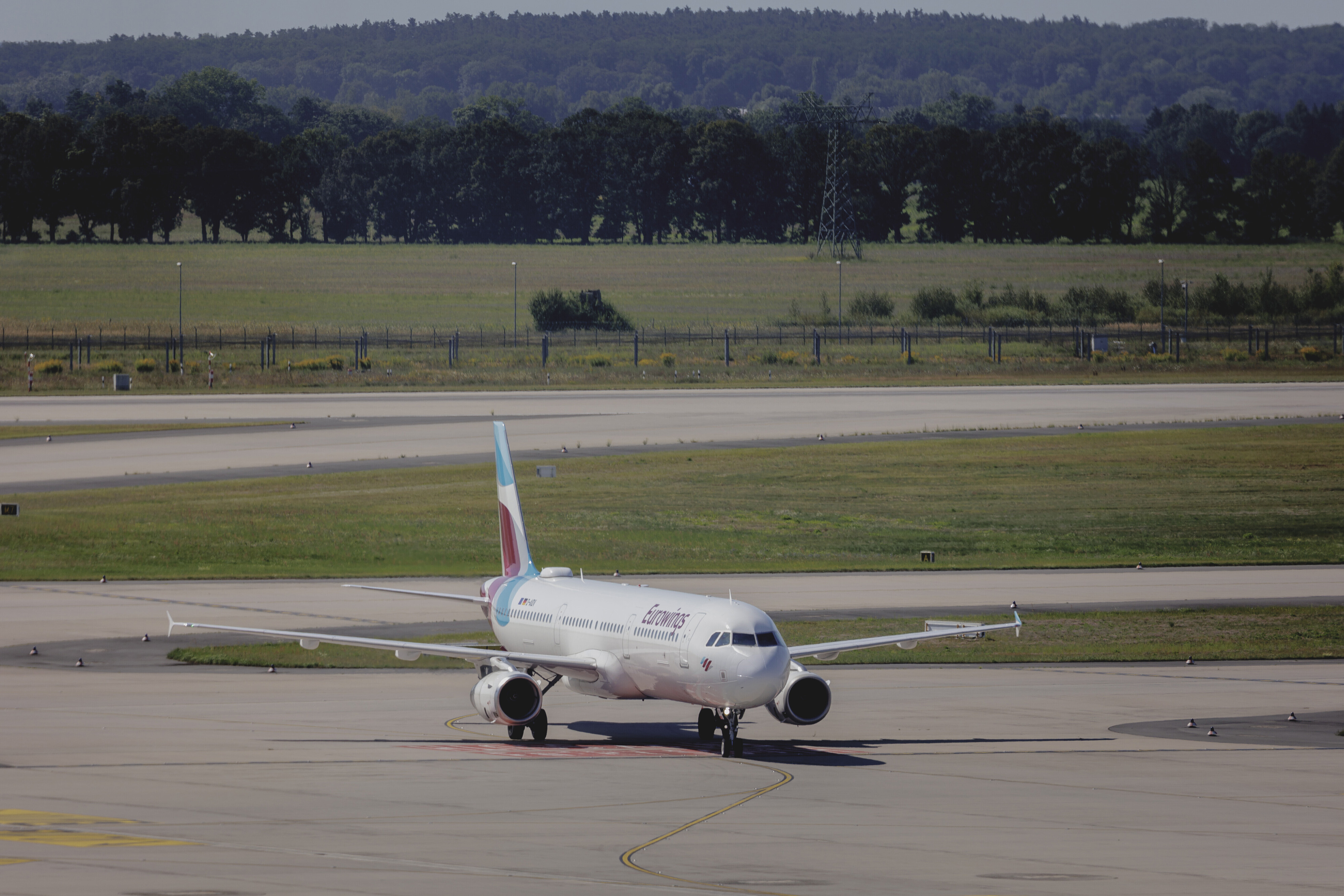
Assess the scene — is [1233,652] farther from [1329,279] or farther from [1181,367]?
[1329,279]

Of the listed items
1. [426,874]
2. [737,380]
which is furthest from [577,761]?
[737,380]

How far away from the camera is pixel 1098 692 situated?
37.2 metres

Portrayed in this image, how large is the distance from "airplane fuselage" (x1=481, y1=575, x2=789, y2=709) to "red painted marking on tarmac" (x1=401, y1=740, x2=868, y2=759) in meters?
1.18

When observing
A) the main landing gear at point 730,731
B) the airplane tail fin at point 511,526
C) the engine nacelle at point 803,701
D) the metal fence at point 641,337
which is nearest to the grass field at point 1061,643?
the airplane tail fin at point 511,526

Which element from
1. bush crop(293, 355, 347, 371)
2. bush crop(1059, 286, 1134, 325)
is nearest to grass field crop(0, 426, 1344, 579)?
bush crop(293, 355, 347, 371)

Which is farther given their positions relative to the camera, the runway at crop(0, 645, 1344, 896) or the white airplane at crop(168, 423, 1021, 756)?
the white airplane at crop(168, 423, 1021, 756)

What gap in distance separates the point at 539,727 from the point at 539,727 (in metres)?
0.02

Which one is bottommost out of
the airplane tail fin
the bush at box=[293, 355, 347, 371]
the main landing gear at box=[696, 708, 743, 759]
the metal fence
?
the main landing gear at box=[696, 708, 743, 759]

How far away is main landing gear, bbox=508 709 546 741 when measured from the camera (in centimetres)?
3122

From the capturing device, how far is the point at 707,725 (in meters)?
31.6

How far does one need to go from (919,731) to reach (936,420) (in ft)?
218

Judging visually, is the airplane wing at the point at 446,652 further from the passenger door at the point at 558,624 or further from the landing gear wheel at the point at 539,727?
the landing gear wheel at the point at 539,727

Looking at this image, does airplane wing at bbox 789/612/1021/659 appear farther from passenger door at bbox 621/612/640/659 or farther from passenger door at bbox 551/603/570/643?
passenger door at bbox 551/603/570/643

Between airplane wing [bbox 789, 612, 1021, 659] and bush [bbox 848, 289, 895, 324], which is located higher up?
bush [bbox 848, 289, 895, 324]
